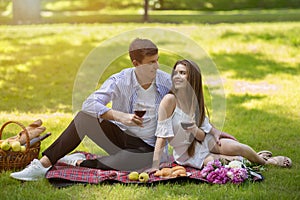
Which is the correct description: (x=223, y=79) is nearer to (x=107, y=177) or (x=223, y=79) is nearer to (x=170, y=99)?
(x=170, y=99)

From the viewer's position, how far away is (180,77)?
4301 mm

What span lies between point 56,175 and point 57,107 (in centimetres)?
316

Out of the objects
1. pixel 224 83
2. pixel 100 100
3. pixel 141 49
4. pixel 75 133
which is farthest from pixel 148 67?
pixel 224 83

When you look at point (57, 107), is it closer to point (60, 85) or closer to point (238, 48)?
point (60, 85)

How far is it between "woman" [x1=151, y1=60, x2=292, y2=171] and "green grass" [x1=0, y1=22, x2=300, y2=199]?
1.17 feet

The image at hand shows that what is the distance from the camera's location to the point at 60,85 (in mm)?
8531

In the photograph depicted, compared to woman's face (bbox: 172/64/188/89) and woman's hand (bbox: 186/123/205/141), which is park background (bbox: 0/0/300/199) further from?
woman's face (bbox: 172/64/188/89)

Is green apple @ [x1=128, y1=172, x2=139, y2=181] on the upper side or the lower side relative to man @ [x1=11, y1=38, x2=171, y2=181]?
lower

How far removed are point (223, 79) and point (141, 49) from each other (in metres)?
4.68

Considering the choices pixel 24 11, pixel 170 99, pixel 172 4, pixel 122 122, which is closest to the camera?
pixel 122 122

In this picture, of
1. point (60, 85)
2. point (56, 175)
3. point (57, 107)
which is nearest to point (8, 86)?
point (60, 85)

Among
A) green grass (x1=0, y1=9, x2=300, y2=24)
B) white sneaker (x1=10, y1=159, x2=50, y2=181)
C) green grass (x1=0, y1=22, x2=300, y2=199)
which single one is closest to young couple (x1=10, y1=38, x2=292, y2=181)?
white sneaker (x1=10, y1=159, x2=50, y2=181)

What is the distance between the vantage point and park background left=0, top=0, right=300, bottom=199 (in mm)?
3885

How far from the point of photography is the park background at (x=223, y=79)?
3.88 m
